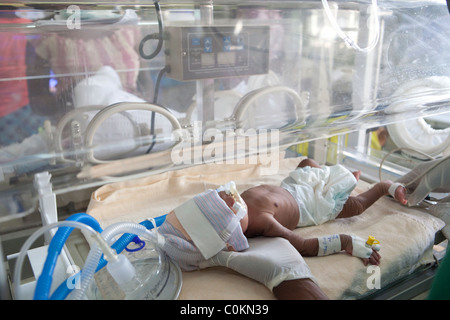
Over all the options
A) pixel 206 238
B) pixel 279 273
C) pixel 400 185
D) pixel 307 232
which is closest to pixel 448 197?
pixel 400 185

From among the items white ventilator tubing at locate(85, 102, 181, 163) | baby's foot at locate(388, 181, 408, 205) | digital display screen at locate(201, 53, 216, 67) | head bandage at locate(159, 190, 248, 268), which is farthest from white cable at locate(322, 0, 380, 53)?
head bandage at locate(159, 190, 248, 268)

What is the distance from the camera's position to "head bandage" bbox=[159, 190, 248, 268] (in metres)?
1.03

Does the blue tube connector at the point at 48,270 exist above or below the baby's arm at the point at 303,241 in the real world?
above

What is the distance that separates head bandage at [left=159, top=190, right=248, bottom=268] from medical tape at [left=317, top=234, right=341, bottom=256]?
229 mm

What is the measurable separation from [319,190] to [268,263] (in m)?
0.54

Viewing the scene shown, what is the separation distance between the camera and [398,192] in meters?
1.43

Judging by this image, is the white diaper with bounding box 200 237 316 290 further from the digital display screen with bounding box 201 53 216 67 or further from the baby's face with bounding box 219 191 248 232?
the digital display screen with bounding box 201 53 216 67

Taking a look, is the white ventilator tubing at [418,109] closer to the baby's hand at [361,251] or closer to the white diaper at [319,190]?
the white diaper at [319,190]

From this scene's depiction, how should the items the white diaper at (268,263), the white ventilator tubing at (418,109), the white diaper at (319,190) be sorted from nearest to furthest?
the white diaper at (268,263)
the white diaper at (319,190)
the white ventilator tubing at (418,109)

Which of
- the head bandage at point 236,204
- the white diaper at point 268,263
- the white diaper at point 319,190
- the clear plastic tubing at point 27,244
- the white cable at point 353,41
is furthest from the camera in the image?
the white cable at point 353,41

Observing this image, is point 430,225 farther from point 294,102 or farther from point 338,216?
point 294,102

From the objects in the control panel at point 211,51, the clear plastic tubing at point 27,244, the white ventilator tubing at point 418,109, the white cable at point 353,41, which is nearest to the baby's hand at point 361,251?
the white ventilator tubing at point 418,109

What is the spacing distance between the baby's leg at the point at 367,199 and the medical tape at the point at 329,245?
0.90 ft

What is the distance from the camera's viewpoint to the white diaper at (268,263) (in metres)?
0.96
